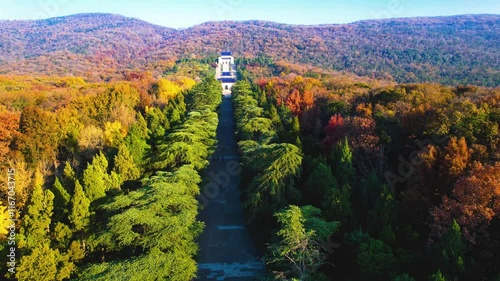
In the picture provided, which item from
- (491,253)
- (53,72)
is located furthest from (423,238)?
(53,72)

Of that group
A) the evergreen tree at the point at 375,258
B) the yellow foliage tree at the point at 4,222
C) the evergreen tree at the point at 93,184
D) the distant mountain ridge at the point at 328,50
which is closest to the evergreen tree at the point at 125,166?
the evergreen tree at the point at 93,184

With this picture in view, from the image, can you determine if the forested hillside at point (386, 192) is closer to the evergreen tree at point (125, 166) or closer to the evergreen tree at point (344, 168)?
the evergreen tree at point (344, 168)

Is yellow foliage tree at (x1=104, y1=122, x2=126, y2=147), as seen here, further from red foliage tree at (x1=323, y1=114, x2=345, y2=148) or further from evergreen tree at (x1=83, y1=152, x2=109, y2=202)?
red foliage tree at (x1=323, y1=114, x2=345, y2=148)

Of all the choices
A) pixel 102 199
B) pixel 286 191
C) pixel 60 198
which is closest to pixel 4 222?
pixel 60 198

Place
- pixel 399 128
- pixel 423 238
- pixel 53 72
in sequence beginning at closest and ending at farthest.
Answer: pixel 423 238 < pixel 399 128 < pixel 53 72

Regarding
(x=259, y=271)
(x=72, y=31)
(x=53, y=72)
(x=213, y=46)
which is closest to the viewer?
(x=259, y=271)

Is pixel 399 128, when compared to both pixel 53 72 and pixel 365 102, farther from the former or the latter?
pixel 53 72
